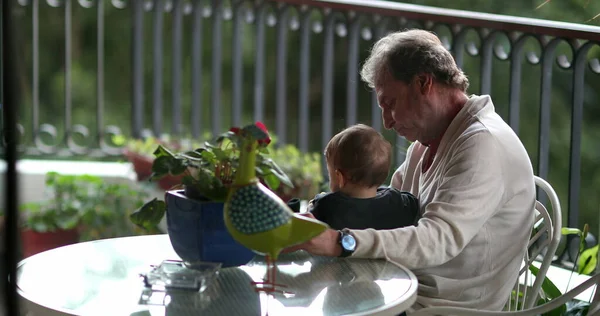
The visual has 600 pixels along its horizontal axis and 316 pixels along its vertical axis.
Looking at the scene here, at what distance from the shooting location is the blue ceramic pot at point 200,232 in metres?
1.53

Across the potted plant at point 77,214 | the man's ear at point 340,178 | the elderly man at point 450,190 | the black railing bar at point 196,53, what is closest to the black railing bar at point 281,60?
the black railing bar at point 196,53

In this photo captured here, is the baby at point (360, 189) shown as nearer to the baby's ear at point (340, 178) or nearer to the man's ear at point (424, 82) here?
the baby's ear at point (340, 178)

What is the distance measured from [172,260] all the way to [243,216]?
36 centimetres

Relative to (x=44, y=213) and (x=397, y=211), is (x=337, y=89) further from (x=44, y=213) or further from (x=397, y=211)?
(x=397, y=211)

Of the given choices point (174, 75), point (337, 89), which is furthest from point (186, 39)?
point (174, 75)

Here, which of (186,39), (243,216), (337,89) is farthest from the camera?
(186,39)

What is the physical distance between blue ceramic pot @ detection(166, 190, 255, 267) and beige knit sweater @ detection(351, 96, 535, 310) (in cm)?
27

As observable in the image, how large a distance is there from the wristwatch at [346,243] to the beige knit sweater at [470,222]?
0.6 inches

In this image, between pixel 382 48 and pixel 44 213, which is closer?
pixel 382 48

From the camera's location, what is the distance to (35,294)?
1.51m

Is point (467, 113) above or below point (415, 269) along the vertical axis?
above

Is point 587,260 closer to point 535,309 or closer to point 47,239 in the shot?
point 535,309

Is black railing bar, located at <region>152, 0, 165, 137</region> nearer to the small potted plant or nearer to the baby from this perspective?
the small potted plant

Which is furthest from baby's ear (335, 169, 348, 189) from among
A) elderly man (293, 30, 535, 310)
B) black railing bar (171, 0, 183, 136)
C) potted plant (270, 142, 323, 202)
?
black railing bar (171, 0, 183, 136)
